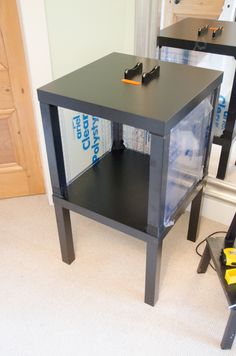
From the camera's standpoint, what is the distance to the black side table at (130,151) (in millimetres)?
988

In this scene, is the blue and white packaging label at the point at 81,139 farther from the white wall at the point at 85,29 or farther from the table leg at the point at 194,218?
the table leg at the point at 194,218

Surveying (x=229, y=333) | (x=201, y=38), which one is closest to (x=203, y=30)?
(x=201, y=38)

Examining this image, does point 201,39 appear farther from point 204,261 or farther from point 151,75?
point 204,261

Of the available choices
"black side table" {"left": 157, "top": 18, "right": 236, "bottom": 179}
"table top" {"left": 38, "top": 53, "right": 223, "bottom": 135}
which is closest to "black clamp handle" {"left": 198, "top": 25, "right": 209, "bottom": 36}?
"black side table" {"left": 157, "top": 18, "right": 236, "bottom": 179}

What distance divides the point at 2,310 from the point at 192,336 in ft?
2.32

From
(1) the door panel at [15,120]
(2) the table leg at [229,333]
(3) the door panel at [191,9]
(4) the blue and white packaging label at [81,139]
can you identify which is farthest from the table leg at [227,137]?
(1) the door panel at [15,120]

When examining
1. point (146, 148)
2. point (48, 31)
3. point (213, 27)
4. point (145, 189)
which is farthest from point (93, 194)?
point (213, 27)

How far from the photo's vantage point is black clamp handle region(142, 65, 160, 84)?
113 centimetres

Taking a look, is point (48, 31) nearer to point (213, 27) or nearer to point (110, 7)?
point (110, 7)

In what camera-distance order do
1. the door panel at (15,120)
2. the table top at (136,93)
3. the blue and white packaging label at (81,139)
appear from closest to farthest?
the table top at (136,93)
the door panel at (15,120)
the blue and white packaging label at (81,139)

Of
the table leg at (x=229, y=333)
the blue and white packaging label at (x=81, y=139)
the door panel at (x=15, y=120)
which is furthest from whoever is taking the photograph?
the blue and white packaging label at (x=81, y=139)

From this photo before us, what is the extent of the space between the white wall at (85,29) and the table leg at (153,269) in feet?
2.72

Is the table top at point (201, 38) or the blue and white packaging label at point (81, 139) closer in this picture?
the table top at point (201, 38)

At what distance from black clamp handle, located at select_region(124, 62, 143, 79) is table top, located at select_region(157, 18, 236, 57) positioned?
0.93 feet
